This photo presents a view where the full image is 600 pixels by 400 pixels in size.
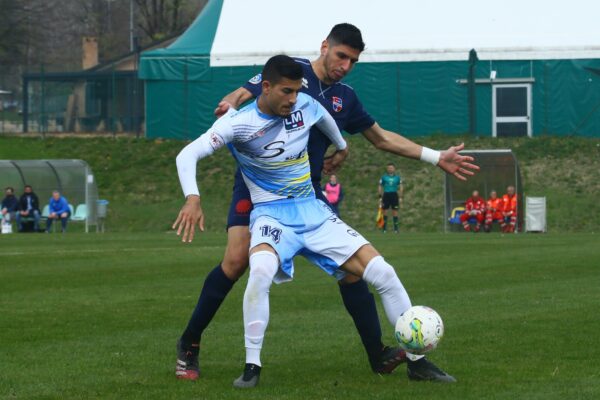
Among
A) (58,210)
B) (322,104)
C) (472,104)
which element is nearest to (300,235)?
(322,104)

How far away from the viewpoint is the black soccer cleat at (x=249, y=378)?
718cm

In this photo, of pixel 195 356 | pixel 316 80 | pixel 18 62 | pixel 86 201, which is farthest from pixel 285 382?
pixel 18 62

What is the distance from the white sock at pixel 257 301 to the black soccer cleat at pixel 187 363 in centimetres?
60

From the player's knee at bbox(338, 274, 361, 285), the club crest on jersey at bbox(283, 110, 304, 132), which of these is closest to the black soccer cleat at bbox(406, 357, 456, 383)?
the player's knee at bbox(338, 274, 361, 285)

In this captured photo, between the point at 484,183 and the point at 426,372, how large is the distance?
2927 centimetres

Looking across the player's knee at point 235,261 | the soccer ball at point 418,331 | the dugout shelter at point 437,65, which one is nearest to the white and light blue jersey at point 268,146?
the player's knee at point 235,261

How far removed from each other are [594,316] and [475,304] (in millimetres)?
1615

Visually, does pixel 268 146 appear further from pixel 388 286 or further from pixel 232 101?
pixel 388 286

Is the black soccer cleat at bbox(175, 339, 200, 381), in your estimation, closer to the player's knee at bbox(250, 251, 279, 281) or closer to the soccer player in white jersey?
the soccer player in white jersey

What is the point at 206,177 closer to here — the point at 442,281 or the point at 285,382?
the point at 442,281

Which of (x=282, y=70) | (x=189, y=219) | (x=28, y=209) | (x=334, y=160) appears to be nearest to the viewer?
(x=189, y=219)

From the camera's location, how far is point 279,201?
7535mm

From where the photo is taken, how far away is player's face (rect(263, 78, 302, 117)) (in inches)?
285

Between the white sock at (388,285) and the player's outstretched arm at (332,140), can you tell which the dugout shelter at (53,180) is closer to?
the player's outstretched arm at (332,140)
